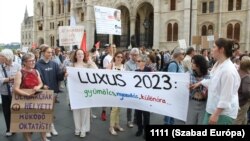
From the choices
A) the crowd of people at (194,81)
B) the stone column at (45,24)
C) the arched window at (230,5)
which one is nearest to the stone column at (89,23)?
the stone column at (45,24)

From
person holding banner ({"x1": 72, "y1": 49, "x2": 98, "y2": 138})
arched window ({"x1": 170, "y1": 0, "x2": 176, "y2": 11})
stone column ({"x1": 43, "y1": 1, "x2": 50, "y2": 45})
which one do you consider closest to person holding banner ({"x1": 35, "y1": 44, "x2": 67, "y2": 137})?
person holding banner ({"x1": 72, "y1": 49, "x2": 98, "y2": 138})

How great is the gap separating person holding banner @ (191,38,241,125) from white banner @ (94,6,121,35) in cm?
661

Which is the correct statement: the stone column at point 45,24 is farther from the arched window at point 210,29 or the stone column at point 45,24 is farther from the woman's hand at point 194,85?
the woman's hand at point 194,85

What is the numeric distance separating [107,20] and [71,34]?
4.95 ft

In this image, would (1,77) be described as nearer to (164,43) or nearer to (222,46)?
(222,46)

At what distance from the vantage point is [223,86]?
3.52 m

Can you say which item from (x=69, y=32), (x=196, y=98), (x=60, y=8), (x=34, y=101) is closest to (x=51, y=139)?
(x=34, y=101)

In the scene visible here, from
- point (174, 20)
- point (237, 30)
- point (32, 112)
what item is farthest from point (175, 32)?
point (32, 112)

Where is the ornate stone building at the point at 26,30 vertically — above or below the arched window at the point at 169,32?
above

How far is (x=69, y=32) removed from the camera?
1085 centimetres

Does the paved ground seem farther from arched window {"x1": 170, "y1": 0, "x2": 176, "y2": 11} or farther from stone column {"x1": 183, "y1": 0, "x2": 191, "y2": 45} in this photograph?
arched window {"x1": 170, "y1": 0, "x2": 176, "y2": 11}

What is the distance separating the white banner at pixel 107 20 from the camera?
1009 cm

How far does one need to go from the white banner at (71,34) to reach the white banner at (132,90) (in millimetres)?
5099

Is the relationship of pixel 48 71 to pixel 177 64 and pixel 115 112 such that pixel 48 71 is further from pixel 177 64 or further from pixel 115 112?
pixel 177 64
